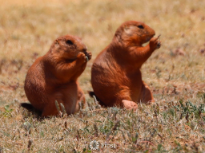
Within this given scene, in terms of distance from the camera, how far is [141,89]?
6898 mm

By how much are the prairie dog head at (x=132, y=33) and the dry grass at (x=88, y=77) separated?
1.24m

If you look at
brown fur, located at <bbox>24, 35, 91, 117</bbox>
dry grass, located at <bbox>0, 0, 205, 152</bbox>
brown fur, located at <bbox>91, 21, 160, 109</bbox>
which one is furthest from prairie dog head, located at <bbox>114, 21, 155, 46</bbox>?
dry grass, located at <bbox>0, 0, 205, 152</bbox>

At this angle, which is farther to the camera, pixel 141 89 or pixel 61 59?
pixel 141 89

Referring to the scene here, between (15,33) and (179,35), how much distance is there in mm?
6234

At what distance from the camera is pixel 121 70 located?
6.51 metres

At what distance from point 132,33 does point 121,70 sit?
79 centimetres

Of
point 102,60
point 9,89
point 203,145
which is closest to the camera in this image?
point 203,145

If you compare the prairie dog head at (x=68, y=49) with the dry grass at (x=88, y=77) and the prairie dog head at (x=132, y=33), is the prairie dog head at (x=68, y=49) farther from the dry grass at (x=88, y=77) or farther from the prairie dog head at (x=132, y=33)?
→ the dry grass at (x=88, y=77)

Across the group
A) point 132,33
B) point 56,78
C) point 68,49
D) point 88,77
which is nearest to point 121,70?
point 132,33

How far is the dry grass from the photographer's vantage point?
4035 millimetres

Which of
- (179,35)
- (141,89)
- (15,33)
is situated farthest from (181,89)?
(15,33)

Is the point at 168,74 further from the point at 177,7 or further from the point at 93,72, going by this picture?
the point at 177,7

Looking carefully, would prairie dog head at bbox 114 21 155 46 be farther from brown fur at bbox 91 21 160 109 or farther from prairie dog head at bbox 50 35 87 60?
prairie dog head at bbox 50 35 87 60

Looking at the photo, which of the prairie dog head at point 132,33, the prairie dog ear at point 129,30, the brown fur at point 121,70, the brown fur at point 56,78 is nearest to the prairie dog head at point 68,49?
the brown fur at point 56,78
